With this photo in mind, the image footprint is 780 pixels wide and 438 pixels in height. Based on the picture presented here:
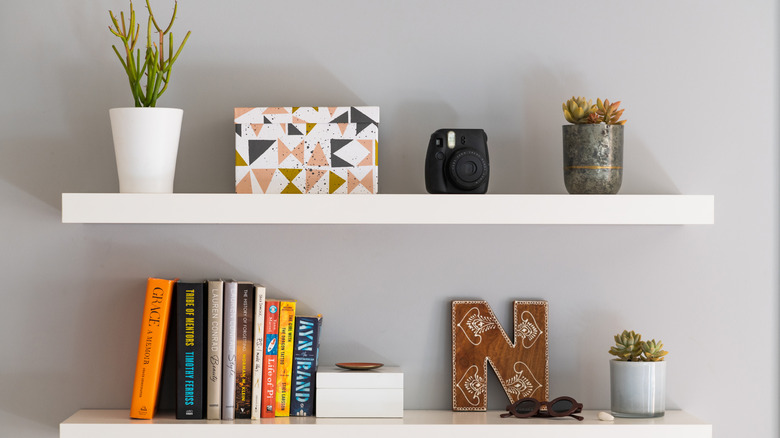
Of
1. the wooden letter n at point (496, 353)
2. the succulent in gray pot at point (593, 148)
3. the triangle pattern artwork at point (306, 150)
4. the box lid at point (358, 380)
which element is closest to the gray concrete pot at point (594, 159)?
the succulent in gray pot at point (593, 148)

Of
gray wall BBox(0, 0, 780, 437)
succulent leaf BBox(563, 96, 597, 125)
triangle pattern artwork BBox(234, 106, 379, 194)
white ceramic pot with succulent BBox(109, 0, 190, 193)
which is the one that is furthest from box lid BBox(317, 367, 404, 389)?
succulent leaf BBox(563, 96, 597, 125)

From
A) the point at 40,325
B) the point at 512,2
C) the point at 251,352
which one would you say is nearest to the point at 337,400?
the point at 251,352

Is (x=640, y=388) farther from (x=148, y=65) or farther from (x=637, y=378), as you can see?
(x=148, y=65)

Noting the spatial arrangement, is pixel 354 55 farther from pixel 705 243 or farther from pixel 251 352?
pixel 705 243

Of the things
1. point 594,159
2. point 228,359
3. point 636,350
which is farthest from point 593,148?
point 228,359

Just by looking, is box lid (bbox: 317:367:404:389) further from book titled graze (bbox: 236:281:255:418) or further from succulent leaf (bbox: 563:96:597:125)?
succulent leaf (bbox: 563:96:597:125)

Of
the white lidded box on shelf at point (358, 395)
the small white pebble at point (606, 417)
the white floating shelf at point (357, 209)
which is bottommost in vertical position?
the small white pebble at point (606, 417)

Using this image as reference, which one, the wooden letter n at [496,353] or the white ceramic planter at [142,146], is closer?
the white ceramic planter at [142,146]

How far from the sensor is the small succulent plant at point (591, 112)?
4.14ft

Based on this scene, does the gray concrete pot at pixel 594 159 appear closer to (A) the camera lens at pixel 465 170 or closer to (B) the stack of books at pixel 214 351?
(A) the camera lens at pixel 465 170

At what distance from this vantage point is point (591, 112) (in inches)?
49.9

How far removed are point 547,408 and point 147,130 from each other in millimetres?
851

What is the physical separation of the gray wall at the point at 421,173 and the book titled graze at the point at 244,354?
104 mm

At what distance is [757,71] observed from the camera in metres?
1.37
